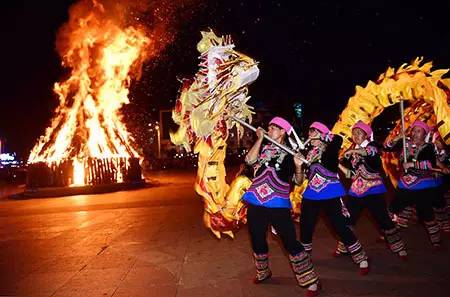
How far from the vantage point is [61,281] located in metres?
5.01

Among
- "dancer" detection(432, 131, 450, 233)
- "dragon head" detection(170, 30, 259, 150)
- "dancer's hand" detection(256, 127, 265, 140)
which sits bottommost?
"dancer" detection(432, 131, 450, 233)

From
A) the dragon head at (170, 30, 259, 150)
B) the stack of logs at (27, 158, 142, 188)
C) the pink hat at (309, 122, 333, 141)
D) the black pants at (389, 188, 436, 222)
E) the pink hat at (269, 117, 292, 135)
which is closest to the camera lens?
the pink hat at (269, 117, 292, 135)

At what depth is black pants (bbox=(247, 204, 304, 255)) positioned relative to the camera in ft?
13.7

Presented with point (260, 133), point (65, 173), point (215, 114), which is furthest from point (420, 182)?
point (65, 173)

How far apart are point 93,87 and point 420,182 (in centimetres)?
1446

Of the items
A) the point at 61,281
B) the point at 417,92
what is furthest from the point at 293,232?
the point at 417,92

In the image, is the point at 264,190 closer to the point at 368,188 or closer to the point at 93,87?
the point at 368,188

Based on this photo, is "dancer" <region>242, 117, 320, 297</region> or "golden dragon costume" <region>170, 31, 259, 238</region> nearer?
"dancer" <region>242, 117, 320, 297</region>

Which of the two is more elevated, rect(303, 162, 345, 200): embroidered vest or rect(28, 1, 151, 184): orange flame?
rect(28, 1, 151, 184): orange flame

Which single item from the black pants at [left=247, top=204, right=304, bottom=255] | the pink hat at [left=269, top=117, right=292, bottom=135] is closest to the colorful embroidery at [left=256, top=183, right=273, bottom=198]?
the black pants at [left=247, top=204, right=304, bottom=255]

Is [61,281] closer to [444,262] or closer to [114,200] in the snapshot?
A: [444,262]

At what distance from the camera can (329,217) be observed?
4.82 metres

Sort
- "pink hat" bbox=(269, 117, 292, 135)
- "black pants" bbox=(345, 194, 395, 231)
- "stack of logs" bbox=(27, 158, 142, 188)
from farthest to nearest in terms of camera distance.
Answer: "stack of logs" bbox=(27, 158, 142, 188)
"black pants" bbox=(345, 194, 395, 231)
"pink hat" bbox=(269, 117, 292, 135)

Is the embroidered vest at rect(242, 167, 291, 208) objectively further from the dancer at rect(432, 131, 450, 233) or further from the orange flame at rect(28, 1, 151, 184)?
the orange flame at rect(28, 1, 151, 184)
